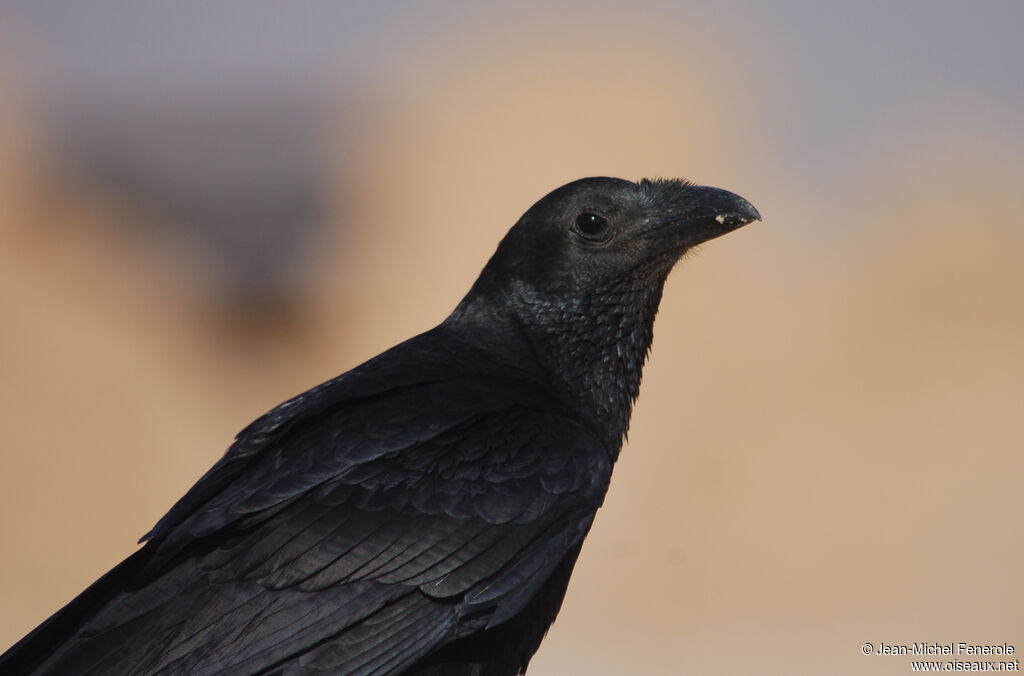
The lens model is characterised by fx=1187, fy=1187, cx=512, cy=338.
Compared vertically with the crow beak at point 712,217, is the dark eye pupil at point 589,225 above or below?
above

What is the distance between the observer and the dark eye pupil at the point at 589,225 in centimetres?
505

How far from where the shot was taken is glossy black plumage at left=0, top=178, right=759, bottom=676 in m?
4.08

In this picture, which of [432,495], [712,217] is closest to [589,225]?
[712,217]

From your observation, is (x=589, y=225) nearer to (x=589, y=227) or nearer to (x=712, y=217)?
(x=589, y=227)

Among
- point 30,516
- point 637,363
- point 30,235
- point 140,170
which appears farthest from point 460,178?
point 637,363

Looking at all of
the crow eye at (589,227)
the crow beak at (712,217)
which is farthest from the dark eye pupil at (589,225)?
the crow beak at (712,217)

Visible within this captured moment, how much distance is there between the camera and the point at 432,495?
442 centimetres

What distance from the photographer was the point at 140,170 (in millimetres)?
22641

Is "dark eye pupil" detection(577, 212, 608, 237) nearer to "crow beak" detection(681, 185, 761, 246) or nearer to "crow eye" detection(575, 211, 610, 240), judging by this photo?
"crow eye" detection(575, 211, 610, 240)

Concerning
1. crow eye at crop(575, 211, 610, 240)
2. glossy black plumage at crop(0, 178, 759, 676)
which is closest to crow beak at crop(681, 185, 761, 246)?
glossy black plumage at crop(0, 178, 759, 676)

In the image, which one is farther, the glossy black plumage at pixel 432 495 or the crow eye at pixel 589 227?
the crow eye at pixel 589 227

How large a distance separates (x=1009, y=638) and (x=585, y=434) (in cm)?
1086

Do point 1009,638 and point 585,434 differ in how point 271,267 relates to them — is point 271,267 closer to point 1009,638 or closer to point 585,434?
point 1009,638

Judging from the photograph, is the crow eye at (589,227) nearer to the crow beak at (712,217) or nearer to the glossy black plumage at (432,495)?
the glossy black plumage at (432,495)
